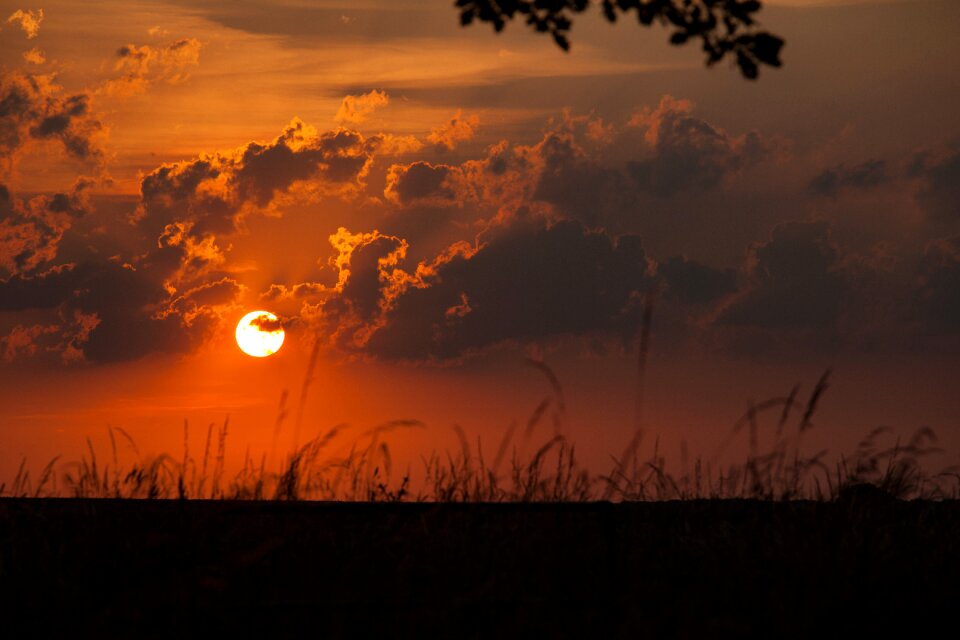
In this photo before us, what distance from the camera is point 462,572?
5.84 m

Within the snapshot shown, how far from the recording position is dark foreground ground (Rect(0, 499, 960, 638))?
5008mm

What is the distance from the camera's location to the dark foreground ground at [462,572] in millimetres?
5008

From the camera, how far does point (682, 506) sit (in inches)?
316

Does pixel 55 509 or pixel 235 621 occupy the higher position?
pixel 55 509

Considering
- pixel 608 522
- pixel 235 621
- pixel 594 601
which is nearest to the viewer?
pixel 235 621

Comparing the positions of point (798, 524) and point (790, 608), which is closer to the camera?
point (790, 608)

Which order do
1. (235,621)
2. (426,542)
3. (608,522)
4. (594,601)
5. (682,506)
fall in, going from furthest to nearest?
(682,506) < (426,542) < (608,522) < (594,601) < (235,621)

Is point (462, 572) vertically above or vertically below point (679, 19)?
below

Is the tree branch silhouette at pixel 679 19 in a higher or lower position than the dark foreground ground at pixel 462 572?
higher

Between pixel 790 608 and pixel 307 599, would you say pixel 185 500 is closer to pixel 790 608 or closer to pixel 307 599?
pixel 307 599

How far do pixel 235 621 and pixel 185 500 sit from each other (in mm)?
2233

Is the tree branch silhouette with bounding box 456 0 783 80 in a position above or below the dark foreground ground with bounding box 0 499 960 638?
above

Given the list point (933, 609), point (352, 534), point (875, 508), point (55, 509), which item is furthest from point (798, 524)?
point (55, 509)

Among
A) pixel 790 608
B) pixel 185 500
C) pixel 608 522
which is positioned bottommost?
pixel 790 608
